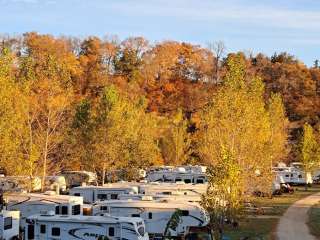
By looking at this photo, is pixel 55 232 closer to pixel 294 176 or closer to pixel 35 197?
pixel 35 197

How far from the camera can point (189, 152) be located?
177 feet

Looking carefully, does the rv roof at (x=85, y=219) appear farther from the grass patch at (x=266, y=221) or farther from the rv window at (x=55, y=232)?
the grass patch at (x=266, y=221)

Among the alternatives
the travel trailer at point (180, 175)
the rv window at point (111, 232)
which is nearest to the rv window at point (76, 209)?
the rv window at point (111, 232)

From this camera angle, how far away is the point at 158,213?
22.3 metres

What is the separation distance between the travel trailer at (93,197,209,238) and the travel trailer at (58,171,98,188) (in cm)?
1663

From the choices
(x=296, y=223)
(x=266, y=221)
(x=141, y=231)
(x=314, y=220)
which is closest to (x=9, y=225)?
(x=141, y=231)

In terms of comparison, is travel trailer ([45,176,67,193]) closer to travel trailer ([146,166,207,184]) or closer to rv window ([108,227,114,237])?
travel trailer ([146,166,207,184])

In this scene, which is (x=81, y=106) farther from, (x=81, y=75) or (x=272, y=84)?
(x=272, y=84)

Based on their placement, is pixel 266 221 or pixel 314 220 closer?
pixel 266 221

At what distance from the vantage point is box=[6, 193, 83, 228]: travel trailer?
22.7 metres

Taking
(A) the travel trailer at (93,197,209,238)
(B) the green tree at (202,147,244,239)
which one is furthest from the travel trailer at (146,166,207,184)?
(B) the green tree at (202,147,244,239)

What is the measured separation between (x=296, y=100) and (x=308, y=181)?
847 inches

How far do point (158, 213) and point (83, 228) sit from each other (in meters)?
4.15

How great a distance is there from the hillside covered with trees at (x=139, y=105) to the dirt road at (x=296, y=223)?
3.19 m
